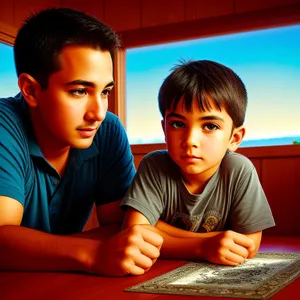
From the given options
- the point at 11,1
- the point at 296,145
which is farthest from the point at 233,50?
the point at 11,1

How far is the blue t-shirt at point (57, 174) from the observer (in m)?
1.13

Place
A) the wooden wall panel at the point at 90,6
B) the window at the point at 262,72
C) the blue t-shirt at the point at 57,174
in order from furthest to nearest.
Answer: the wooden wall panel at the point at 90,6
the window at the point at 262,72
the blue t-shirt at the point at 57,174

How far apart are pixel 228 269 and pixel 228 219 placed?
0.80ft

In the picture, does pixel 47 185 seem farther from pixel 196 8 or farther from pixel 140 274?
pixel 196 8

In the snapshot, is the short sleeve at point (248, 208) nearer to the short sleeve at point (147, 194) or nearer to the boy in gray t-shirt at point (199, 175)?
the boy in gray t-shirt at point (199, 175)

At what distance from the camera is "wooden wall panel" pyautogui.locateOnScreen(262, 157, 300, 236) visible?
221cm

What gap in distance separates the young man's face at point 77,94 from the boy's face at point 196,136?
0.56 ft

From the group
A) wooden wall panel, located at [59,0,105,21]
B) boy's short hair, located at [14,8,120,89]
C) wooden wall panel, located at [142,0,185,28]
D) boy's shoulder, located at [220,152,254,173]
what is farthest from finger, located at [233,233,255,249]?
wooden wall panel, located at [59,0,105,21]

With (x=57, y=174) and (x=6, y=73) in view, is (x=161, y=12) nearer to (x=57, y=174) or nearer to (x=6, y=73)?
(x=6, y=73)

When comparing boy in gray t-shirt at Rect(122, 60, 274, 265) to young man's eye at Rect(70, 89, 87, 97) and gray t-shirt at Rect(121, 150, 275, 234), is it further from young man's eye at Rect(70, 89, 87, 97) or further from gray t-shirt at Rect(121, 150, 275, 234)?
young man's eye at Rect(70, 89, 87, 97)

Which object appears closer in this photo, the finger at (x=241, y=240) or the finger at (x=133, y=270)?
the finger at (x=133, y=270)

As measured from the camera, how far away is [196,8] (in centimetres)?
246

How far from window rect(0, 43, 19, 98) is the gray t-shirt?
4.51 feet

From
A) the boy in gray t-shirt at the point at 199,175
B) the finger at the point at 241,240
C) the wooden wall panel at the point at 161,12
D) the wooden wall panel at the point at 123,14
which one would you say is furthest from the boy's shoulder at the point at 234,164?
the wooden wall panel at the point at 123,14
